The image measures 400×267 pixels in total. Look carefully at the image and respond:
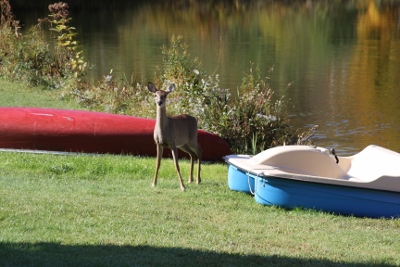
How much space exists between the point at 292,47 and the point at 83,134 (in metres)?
20.6

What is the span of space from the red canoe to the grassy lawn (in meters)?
1.38

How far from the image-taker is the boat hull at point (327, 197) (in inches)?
342

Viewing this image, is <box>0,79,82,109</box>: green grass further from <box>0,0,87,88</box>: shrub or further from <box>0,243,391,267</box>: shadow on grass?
<box>0,243,391,267</box>: shadow on grass

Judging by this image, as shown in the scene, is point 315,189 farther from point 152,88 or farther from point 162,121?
point 152,88

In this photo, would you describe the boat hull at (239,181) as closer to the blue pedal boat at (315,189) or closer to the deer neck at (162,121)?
the blue pedal boat at (315,189)

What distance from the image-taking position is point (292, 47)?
104ft

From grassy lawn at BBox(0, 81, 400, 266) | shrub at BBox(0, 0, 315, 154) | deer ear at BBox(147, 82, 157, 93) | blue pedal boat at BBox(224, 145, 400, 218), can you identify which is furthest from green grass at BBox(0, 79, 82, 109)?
blue pedal boat at BBox(224, 145, 400, 218)

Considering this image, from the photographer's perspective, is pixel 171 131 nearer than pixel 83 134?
Yes

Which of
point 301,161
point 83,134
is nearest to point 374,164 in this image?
point 301,161

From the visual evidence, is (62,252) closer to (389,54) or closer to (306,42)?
(389,54)

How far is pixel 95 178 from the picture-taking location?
10.2m

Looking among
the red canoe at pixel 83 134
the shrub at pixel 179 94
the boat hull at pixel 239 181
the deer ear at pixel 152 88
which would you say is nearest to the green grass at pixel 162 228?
the boat hull at pixel 239 181

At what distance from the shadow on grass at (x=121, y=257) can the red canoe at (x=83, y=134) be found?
5581 millimetres

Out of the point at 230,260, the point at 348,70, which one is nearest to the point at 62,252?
the point at 230,260
